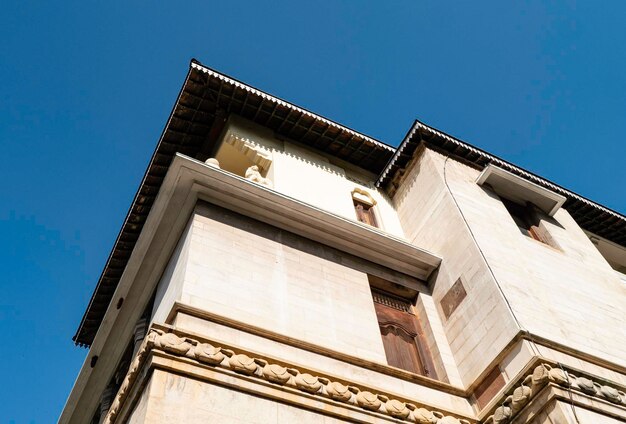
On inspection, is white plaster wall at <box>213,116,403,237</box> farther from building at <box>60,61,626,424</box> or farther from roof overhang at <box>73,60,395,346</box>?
roof overhang at <box>73,60,395,346</box>

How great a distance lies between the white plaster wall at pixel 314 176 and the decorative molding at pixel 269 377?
542 centimetres

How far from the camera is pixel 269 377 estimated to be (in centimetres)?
786

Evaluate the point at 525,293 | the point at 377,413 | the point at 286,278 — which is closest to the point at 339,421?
the point at 377,413

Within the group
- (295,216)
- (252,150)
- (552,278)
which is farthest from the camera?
(252,150)

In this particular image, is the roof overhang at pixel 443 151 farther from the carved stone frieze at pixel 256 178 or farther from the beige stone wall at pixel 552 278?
the carved stone frieze at pixel 256 178

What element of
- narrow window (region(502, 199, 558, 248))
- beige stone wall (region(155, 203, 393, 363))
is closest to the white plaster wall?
beige stone wall (region(155, 203, 393, 363))

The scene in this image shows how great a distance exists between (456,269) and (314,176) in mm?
4416

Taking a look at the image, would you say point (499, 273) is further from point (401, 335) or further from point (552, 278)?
point (401, 335)

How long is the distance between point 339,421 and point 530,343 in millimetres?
3306

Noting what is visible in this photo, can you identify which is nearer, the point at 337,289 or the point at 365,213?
the point at 337,289

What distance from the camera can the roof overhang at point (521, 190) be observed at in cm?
1433

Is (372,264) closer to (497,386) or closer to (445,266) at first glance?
(445,266)

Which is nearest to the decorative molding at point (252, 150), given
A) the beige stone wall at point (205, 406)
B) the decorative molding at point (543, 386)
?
the beige stone wall at point (205, 406)

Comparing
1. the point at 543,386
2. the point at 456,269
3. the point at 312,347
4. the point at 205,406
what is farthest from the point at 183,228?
the point at 543,386
